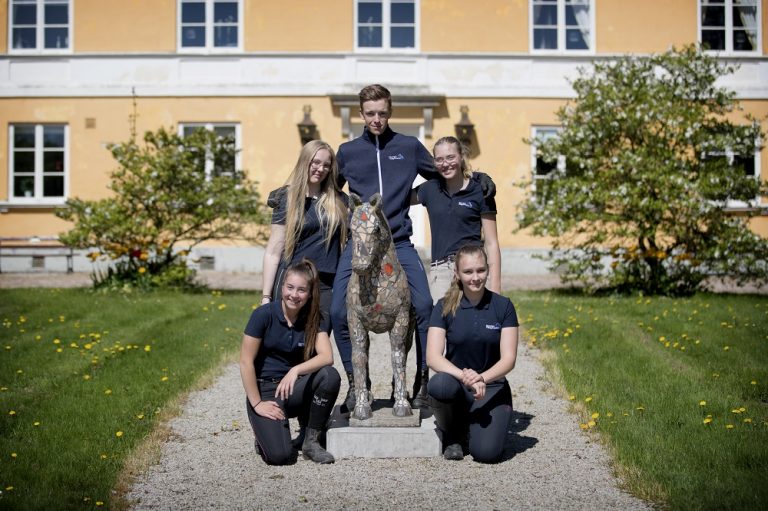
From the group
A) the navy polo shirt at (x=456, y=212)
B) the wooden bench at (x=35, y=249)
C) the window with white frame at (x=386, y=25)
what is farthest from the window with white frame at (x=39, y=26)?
the navy polo shirt at (x=456, y=212)

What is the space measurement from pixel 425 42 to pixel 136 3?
5895 mm

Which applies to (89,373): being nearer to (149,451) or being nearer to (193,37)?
(149,451)

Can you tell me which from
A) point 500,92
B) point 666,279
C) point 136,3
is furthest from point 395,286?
point 136,3

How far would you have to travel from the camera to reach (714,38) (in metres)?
18.5

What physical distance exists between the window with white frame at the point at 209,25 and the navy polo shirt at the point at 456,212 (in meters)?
13.2

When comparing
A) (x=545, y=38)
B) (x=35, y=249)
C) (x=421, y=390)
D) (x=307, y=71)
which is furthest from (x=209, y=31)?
(x=421, y=390)

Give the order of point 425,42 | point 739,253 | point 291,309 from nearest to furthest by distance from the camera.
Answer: point 291,309, point 739,253, point 425,42

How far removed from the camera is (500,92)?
59.8 feet

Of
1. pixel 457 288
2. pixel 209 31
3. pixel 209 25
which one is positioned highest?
pixel 209 25

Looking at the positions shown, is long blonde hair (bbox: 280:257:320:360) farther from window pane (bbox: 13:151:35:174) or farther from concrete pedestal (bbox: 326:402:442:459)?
window pane (bbox: 13:151:35:174)

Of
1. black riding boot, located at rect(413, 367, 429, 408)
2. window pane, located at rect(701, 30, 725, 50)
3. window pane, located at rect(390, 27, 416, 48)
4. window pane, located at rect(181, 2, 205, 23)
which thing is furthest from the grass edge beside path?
window pane, located at rect(701, 30, 725, 50)

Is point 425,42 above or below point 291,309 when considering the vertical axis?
above

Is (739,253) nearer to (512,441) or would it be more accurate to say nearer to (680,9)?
(680,9)

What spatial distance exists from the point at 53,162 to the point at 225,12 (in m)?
4.70
